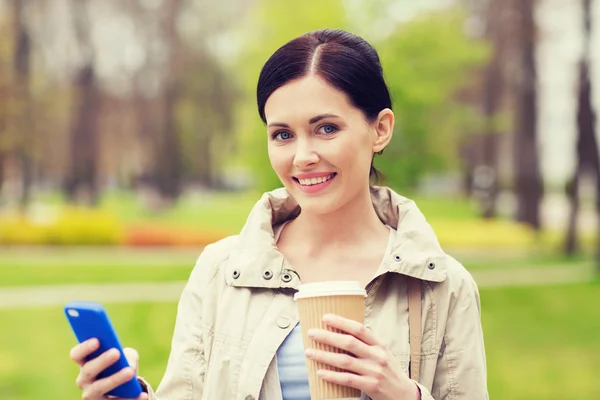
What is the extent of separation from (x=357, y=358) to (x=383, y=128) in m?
0.80

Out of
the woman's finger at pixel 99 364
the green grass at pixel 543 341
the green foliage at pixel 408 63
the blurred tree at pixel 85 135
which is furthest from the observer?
the blurred tree at pixel 85 135

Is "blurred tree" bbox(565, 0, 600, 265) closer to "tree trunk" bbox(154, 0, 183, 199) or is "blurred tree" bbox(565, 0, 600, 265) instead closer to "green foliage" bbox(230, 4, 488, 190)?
"green foliage" bbox(230, 4, 488, 190)

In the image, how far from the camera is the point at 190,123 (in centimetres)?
3700

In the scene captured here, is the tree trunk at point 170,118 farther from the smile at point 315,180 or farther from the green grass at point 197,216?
the smile at point 315,180

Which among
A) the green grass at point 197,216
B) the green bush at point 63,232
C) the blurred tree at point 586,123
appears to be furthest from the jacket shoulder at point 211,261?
the green grass at point 197,216

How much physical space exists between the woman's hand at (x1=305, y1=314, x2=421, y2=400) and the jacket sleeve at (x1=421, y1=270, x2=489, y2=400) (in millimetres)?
353

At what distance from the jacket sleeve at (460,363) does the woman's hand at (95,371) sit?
822mm

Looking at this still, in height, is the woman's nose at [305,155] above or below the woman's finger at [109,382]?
above

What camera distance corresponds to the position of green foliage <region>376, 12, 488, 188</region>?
16.9 metres

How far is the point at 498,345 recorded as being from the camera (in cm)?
1034

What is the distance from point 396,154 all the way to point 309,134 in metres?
15.1

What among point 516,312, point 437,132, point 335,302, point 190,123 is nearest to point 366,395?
point 335,302

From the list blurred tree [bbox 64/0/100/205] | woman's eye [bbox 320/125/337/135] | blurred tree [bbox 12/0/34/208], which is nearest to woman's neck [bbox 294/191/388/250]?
woman's eye [bbox 320/125/337/135]

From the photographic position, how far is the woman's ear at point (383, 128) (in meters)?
2.46
